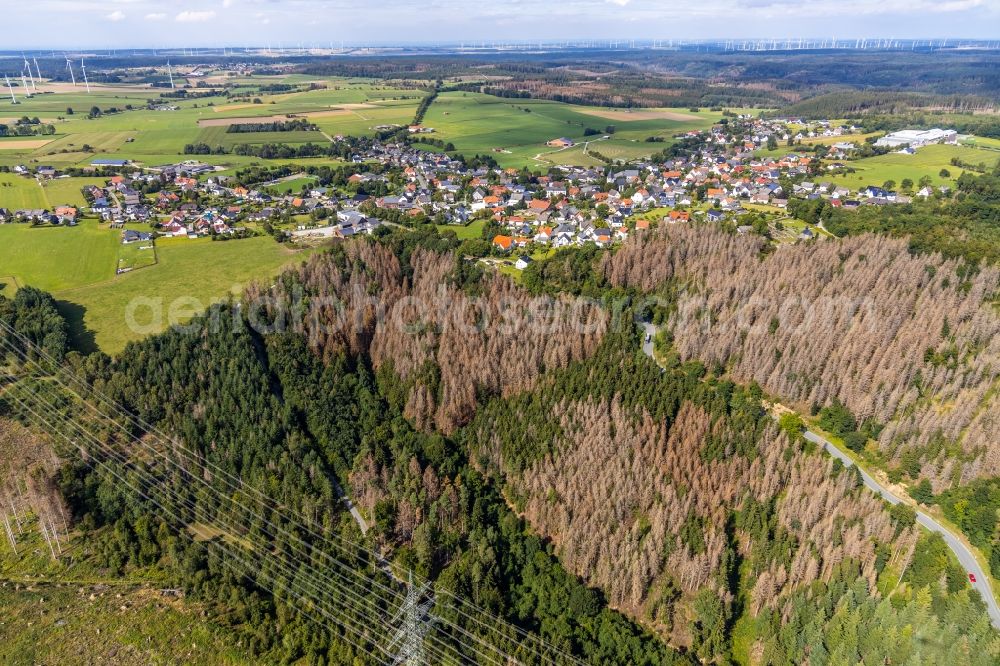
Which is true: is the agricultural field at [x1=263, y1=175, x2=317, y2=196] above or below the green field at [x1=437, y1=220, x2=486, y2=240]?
above

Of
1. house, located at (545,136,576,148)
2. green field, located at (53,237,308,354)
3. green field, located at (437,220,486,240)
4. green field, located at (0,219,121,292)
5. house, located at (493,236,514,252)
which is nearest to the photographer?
green field, located at (53,237,308,354)

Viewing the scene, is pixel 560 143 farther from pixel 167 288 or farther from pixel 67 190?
pixel 167 288

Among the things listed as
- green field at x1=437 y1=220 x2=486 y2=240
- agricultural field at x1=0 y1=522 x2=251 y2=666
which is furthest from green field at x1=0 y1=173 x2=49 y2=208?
agricultural field at x1=0 y1=522 x2=251 y2=666

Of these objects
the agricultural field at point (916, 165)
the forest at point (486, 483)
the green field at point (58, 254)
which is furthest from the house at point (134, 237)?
the agricultural field at point (916, 165)

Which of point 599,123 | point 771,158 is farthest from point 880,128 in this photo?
point 599,123

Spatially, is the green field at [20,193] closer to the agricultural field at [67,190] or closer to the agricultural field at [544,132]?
the agricultural field at [67,190]

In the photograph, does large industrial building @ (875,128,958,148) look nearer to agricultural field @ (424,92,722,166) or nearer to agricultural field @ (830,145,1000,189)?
agricultural field @ (830,145,1000,189)
